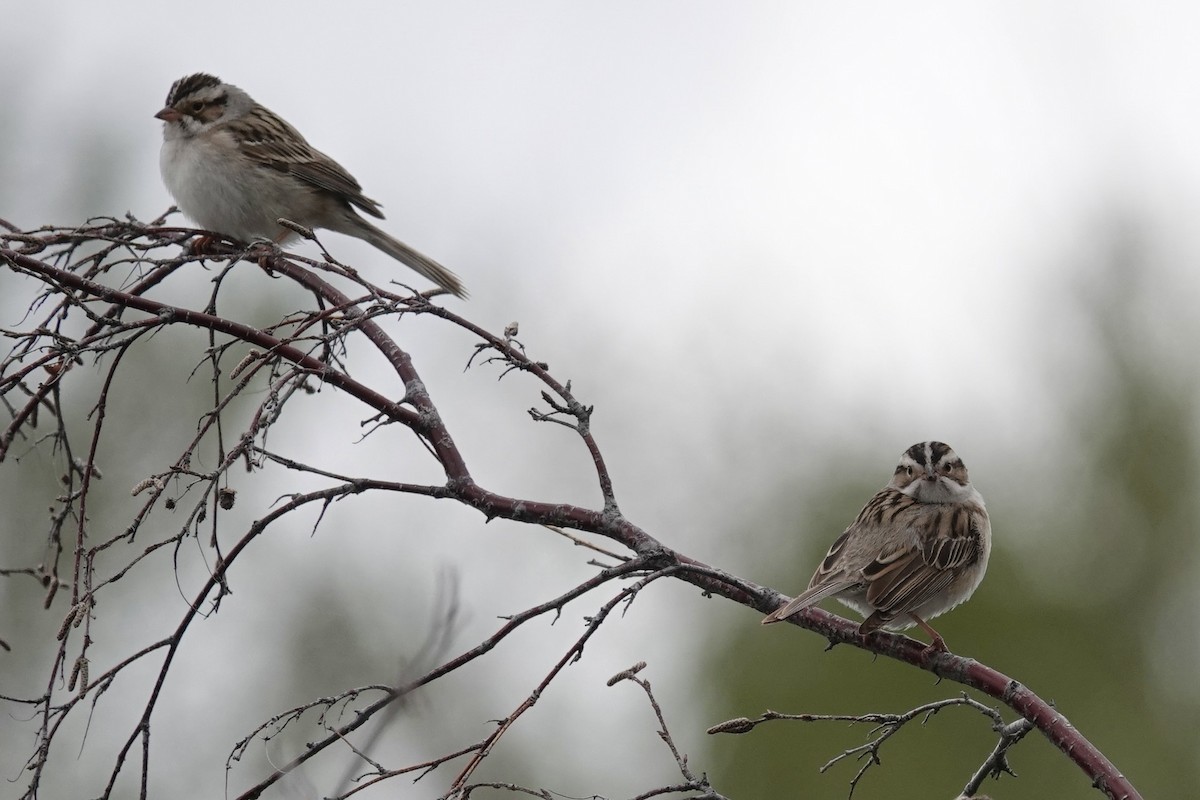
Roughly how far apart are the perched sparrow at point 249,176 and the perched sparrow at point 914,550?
253 cm

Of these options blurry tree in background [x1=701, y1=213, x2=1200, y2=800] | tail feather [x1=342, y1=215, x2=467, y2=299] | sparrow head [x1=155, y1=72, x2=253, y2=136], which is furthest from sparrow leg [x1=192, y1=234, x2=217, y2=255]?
blurry tree in background [x1=701, y1=213, x2=1200, y2=800]

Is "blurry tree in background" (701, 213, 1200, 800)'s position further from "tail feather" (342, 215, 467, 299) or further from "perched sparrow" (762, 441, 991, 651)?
"perched sparrow" (762, 441, 991, 651)

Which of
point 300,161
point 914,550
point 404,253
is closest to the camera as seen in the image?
point 914,550

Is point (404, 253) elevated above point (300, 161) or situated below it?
below

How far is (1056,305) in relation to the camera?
23547mm

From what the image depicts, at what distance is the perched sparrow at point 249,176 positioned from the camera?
7.30 metres

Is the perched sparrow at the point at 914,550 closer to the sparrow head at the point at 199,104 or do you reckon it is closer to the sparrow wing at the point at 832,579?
the sparrow wing at the point at 832,579

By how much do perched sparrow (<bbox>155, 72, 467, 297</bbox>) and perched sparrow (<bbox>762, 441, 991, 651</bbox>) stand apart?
2.53 m

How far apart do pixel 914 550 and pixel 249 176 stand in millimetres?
4173

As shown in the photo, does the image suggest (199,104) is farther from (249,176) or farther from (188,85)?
(249,176)

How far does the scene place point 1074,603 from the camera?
21141 millimetres

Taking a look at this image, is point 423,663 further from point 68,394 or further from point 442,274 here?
point 68,394

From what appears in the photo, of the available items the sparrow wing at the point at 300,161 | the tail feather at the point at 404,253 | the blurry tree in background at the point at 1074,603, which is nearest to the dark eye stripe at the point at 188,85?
the sparrow wing at the point at 300,161

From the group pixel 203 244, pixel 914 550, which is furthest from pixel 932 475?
pixel 203 244
